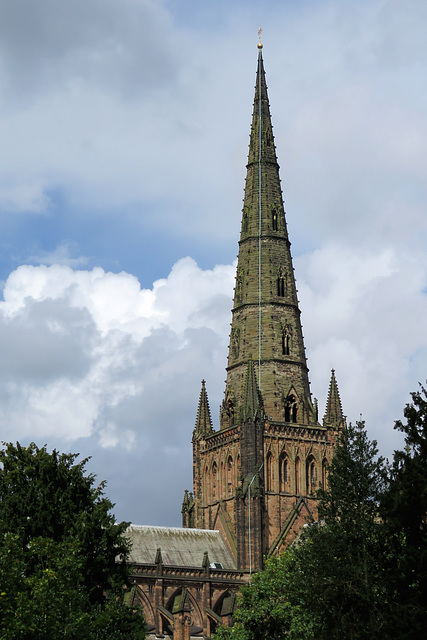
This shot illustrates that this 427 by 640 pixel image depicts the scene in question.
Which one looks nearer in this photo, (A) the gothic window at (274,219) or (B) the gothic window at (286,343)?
(B) the gothic window at (286,343)

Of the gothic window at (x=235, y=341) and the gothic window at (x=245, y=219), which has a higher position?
the gothic window at (x=245, y=219)

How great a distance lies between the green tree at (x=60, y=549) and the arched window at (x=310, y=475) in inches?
1548

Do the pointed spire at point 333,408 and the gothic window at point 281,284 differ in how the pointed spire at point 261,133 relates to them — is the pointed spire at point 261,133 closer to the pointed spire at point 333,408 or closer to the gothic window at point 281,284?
the gothic window at point 281,284

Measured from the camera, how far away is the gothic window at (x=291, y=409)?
313 ft

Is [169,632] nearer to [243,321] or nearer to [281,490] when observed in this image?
[281,490]

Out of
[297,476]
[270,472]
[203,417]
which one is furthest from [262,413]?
[203,417]

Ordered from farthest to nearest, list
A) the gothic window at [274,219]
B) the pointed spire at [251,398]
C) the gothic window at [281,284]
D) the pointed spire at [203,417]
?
the gothic window at [274,219], the pointed spire at [203,417], the gothic window at [281,284], the pointed spire at [251,398]

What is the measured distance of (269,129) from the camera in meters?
103

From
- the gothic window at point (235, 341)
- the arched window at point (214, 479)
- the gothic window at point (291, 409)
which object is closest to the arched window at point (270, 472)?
the gothic window at point (291, 409)

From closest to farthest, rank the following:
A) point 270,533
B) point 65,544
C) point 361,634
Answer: point 361,634 < point 65,544 < point 270,533

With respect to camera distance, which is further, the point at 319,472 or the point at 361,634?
the point at 319,472

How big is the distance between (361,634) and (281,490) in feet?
158

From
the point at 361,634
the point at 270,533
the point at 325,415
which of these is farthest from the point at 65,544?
the point at 325,415

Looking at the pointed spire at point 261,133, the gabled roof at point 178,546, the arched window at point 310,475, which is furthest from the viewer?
the pointed spire at point 261,133
